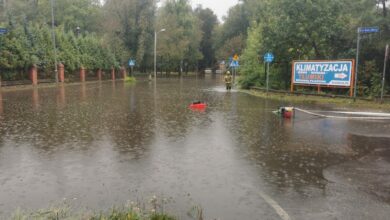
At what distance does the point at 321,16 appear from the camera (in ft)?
82.4

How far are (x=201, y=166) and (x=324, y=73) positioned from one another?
1751cm

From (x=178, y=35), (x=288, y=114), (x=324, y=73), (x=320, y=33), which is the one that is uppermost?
(x=178, y=35)

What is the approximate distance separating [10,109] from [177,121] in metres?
8.60

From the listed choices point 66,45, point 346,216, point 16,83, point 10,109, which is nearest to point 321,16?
point 10,109

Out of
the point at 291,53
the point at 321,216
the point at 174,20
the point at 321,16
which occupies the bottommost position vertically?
the point at 321,216

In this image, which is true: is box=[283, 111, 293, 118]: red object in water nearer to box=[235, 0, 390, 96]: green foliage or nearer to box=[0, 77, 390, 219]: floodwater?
box=[0, 77, 390, 219]: floodwater

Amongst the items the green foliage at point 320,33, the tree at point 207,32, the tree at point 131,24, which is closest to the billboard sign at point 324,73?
the green foliage at point 320,33

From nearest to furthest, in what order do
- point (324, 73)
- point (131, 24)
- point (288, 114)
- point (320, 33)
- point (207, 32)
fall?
point (288, 114), point (324, 73), point (320, 33), point (131, 24), point (207, 32)

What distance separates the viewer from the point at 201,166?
788 cm

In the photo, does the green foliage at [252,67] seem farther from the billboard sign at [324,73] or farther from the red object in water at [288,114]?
the red object in water at [288,114]

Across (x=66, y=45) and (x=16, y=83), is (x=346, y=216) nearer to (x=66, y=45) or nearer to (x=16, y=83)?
(x=16, y=83)

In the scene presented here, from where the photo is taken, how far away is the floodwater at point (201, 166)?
19.1 ft

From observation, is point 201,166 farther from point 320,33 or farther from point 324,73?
point 320,33

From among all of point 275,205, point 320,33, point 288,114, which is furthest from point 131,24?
point 275,205
